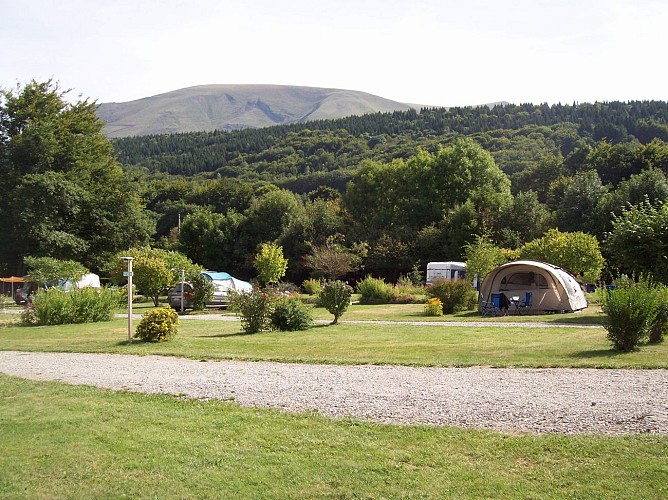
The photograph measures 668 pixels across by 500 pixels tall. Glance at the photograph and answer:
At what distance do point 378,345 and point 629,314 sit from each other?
5.06 metres

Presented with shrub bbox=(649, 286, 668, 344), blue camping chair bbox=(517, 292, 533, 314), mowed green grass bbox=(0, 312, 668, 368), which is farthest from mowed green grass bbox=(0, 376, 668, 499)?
blue camping chair bbox=(517, 292, 533, 314)

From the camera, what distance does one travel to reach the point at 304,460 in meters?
5.46

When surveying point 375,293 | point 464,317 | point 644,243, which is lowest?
point 464,317

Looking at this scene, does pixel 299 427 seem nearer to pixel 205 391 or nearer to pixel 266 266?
pixel 205 391

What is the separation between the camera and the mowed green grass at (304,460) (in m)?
4.85

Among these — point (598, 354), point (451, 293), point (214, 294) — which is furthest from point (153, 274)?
point (598, 354)

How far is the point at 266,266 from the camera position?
38469 mm

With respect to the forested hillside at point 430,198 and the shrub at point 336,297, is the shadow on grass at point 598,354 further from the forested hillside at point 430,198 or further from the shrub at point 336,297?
the shrub at point 336,297

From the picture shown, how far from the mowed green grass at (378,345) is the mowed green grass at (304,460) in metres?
4.72

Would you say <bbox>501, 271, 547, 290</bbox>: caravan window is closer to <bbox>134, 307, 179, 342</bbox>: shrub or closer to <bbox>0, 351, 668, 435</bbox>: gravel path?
<bbox>134, 307, 179, 342</bbox>: shrub

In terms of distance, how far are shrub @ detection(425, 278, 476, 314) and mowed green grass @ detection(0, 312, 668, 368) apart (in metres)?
5.19


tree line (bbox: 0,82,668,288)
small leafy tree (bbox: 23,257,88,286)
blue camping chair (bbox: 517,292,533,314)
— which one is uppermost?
tree line (bbox: 0,82,668,288)

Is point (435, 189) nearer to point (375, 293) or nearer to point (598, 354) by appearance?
point (375, 293)

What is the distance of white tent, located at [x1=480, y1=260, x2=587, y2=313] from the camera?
862 inches
